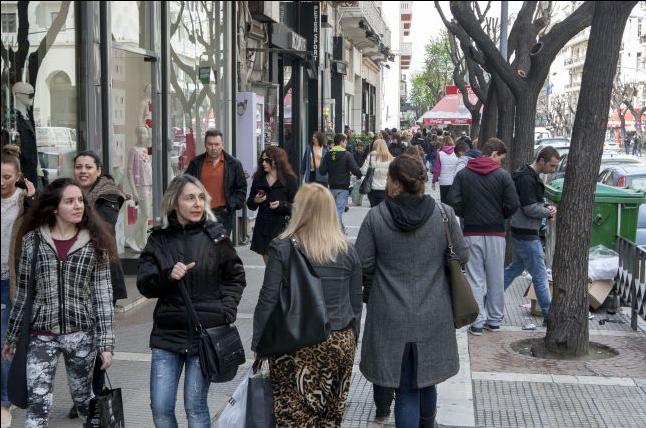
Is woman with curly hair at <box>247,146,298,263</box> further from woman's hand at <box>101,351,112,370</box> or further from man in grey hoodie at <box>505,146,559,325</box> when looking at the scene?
woman's hand at <box>101,351,112,370</box>

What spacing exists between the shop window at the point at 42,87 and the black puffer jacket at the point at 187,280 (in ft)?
13.8

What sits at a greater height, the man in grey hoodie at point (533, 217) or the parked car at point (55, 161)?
the parked car at point (55, 161)

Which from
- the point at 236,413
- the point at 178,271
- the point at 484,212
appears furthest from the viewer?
the point at 484,212

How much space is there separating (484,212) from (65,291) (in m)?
4.45

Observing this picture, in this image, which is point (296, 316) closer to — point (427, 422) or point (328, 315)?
point (328, 315)

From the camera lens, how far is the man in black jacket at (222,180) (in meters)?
9.30

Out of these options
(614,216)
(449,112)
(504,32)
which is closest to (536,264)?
(614,216)

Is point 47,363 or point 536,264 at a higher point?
point 47,363

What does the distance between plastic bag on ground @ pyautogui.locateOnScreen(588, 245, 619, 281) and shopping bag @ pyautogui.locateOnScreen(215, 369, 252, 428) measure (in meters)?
5.71

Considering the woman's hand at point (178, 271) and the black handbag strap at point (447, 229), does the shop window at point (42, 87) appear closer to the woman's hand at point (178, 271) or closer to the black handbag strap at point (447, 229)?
the woman's hand at point (178, 271)

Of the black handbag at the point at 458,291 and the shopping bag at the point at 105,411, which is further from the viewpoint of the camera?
the black handbag at the point at 458,291

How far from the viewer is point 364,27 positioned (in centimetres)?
3569

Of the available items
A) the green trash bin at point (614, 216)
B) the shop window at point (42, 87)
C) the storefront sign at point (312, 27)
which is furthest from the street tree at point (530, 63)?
the storefront sign at point (312, 27)

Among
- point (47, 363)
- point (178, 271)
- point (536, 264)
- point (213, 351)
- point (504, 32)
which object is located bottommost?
point (536, 264)
